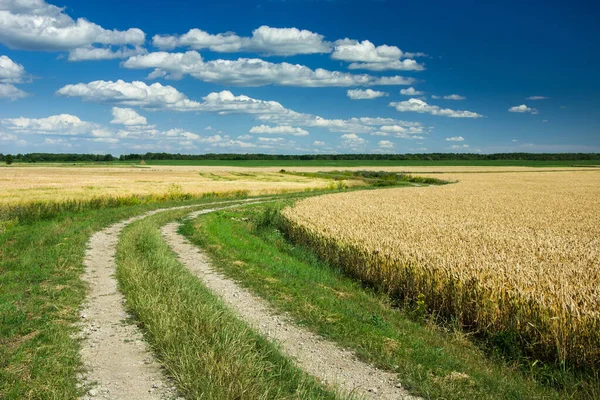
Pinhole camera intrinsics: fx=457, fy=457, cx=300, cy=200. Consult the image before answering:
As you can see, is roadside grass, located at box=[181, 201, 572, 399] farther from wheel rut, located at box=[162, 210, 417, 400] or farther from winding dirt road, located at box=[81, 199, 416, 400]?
winding dirt road, located at box=[81, 199, 416, 400]

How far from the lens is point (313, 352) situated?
298 inches

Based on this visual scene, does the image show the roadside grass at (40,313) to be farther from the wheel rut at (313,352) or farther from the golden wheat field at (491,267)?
the golden wheat field at (491,267)

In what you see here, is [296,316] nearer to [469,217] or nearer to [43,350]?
[43,350]

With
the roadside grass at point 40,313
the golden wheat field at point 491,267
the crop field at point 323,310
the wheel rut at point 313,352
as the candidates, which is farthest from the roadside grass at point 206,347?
the golden wheat field at point 491,267

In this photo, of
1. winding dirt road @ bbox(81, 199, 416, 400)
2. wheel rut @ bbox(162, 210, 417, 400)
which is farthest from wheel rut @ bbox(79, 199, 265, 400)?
wheel rut @ bbox(162, 210, 417, 400)

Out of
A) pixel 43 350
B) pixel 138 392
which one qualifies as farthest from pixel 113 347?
pixel 138 392

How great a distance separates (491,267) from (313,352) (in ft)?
17.3

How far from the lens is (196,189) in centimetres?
4591

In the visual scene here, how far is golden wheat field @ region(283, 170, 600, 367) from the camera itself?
8.05 meters

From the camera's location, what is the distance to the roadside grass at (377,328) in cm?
672

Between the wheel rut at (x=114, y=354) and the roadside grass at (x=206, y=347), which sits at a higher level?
the roadside grass at (x=206, y=347)

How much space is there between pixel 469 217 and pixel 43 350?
21.3 m

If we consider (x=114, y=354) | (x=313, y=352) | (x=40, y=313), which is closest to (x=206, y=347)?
(x=114, y=354)

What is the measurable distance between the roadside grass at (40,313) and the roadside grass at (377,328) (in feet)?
13.3
